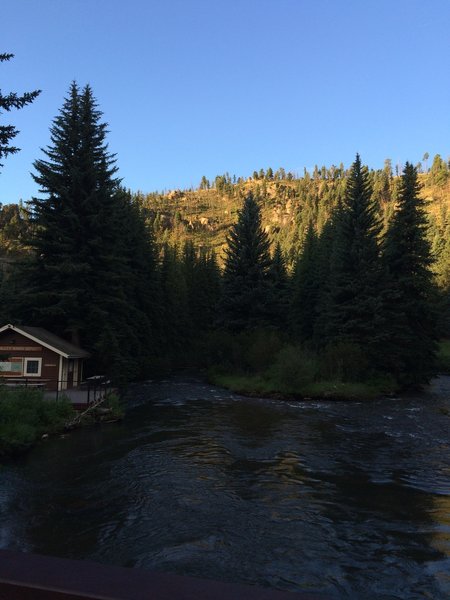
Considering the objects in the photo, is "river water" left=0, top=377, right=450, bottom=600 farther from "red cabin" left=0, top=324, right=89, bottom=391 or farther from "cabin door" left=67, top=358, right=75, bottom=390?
"cabin door" left=67, top=358, right=75, bottom=390

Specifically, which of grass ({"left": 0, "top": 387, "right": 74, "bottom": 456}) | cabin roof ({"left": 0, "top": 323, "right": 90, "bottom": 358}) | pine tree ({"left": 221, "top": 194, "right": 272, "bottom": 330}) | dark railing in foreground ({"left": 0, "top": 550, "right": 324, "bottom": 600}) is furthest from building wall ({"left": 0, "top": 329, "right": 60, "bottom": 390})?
dark railing in foreground ({"left": 0, "top": 550, "right": 324, "bottom": 600})

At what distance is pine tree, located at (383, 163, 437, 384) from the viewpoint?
3722 centimetres

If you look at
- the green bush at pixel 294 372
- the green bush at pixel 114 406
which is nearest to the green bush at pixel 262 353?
the green bush at pixel 294 372

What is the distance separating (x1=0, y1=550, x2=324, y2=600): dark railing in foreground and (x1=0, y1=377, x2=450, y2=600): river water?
629 cm

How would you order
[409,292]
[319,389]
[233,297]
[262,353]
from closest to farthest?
[319,389] < [409,292] < [262,353] < [233,297]

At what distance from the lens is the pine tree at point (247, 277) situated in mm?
48906

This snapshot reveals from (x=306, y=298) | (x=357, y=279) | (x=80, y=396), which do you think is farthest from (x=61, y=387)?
(x=306, y=298)

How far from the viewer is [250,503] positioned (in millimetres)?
11250

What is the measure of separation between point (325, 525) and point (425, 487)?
4.34m

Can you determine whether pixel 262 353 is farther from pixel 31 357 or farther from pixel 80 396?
pixel 31 357

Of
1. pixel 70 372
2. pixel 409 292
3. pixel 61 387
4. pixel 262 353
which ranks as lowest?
pixel 61 387

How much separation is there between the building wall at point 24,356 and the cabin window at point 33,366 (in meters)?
0.16

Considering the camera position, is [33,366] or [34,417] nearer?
[34,417]

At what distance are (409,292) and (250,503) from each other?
31.7 metres
